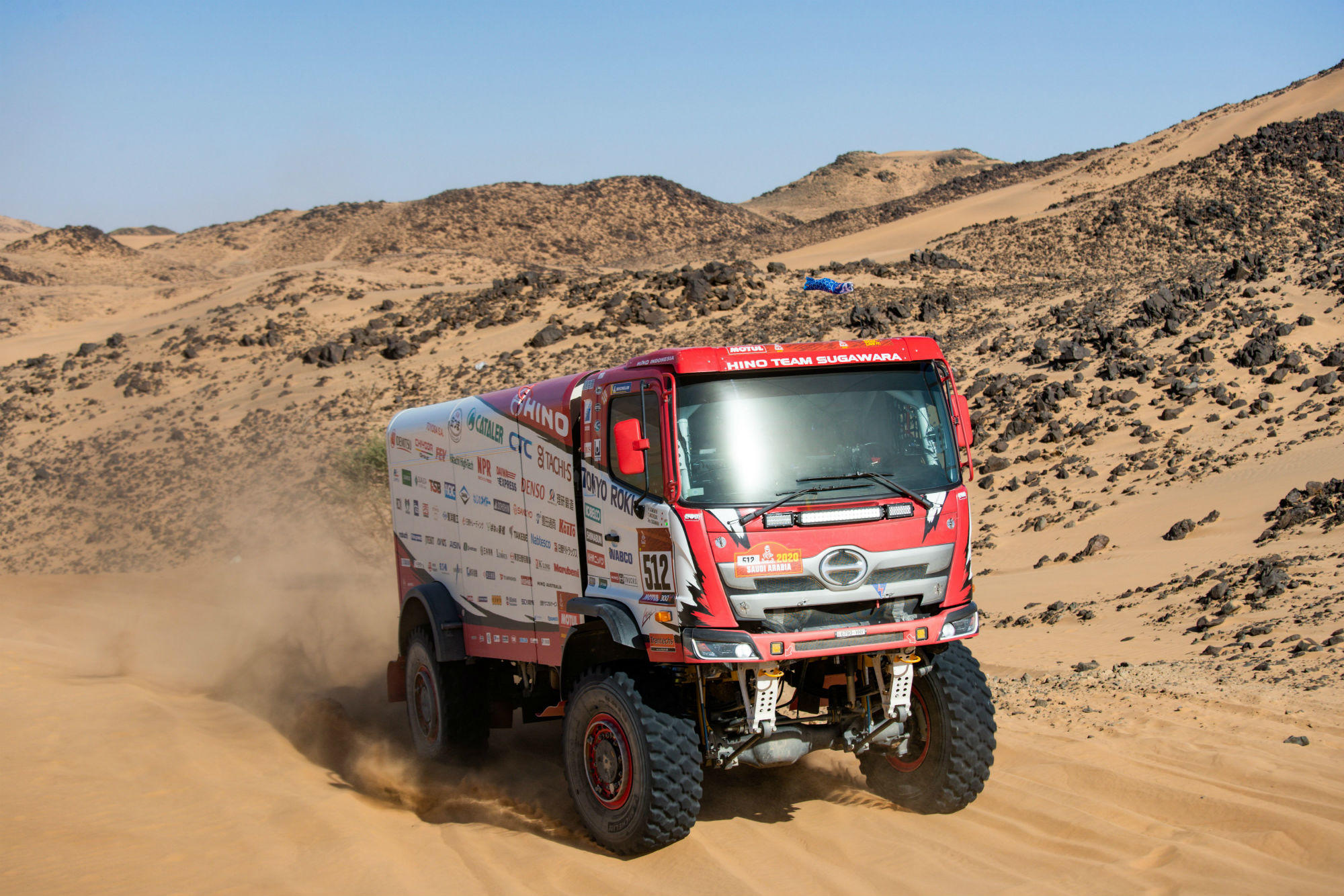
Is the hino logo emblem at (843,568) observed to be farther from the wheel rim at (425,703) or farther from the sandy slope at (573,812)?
the wheel rim at (425,703)

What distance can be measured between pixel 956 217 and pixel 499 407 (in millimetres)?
55916

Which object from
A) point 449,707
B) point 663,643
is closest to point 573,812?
point 449,707

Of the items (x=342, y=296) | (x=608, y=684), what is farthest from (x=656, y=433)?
(x=342, y=296)

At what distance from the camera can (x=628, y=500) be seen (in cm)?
709

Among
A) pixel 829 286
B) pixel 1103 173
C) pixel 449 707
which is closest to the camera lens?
pixel 449 707

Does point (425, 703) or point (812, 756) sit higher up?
point (425, 703)

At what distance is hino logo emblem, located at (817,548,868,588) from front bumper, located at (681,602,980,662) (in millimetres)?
307

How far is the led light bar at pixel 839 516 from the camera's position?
670cm

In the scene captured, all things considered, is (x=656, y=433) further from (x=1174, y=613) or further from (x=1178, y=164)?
(x=1178, y=164)

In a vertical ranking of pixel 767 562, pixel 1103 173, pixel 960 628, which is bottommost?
pixel 960 628

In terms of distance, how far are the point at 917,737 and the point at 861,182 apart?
11743 centimetres

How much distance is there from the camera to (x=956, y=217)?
60.9 m

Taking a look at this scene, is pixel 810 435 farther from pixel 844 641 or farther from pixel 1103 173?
pixel 1103 173

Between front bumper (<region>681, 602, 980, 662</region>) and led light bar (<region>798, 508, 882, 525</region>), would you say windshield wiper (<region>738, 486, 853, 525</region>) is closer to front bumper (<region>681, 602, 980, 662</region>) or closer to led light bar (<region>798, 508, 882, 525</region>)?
led light bar (<region>798, 508, 882, 525</region>)
